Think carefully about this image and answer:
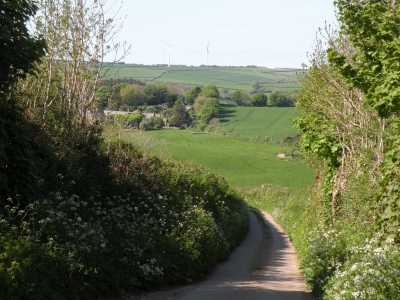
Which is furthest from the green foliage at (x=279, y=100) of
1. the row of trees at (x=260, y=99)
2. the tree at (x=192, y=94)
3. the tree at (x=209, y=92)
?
the tree at (x=192, y=94)

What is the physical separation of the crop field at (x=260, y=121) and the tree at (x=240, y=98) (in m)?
5.06

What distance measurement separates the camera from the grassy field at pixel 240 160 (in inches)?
3187

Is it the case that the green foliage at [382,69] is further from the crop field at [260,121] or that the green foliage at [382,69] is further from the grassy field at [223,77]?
the grassy field at [223,77]

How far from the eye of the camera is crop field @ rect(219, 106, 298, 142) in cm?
10328

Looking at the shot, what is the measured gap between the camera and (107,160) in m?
19.6

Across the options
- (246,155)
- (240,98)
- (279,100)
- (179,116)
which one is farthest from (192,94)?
(179,116)

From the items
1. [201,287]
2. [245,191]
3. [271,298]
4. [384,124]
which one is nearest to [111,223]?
[201,287]

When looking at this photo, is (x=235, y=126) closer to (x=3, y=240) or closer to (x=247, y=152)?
(x=247, y=152)

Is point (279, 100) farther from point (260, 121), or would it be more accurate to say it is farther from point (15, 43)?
point (15, 43)

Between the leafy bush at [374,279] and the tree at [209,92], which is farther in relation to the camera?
the tree at [209,92]

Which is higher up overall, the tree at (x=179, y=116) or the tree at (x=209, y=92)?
the tree at (x=209, y=92)

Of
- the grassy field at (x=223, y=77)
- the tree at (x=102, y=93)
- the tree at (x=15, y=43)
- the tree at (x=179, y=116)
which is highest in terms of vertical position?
the grassy field at (x=223, y=77)

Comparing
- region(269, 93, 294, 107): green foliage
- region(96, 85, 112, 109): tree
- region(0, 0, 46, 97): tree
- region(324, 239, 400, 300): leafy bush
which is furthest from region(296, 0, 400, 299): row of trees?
region(269, 93, 294, 107): green foliage

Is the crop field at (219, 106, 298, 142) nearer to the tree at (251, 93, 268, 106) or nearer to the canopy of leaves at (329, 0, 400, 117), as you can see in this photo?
the tree at (251, 93, 268, 106)
